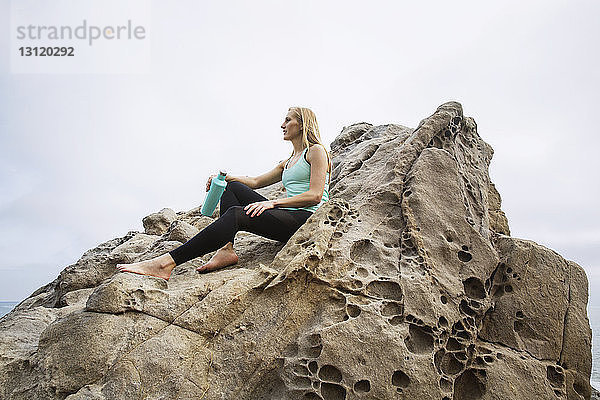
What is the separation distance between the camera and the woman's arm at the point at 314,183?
4.29 m

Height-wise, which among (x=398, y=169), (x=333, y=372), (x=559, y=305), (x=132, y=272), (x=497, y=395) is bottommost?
(x=497, y=395)

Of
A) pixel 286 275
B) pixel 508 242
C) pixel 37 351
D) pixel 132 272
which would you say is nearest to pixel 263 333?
pixel 286 275

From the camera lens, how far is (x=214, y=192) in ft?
15.1

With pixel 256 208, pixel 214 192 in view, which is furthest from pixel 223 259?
pixel 214 192

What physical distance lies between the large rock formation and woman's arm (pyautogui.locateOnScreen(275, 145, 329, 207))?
0.15 meters

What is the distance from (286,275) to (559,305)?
2440 millimetres

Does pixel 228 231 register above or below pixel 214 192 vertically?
below

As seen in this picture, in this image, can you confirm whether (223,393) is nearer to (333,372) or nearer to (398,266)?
(333,372)

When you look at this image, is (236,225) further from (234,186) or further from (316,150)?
(316,150)

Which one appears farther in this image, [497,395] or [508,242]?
[508,242]

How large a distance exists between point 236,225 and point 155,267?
0.76 m

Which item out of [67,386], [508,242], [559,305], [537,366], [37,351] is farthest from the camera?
[508,242]

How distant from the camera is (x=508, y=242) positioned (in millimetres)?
4395

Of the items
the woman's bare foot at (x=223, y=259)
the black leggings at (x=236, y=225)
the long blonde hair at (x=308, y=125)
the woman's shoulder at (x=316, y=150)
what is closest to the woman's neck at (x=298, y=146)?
the long blonde hair at (x=308, y=125)
